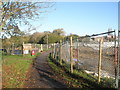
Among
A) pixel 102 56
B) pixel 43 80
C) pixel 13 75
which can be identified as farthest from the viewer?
pixel 13 75

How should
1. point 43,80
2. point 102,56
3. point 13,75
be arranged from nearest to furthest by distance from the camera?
point 102,56
point 43,80
point 13,75

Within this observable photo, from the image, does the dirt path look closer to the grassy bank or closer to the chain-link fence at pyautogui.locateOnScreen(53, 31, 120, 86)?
the grassy bank

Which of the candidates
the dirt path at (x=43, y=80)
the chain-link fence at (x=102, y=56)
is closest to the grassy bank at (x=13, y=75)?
the dirt path at (x=43, y=80)

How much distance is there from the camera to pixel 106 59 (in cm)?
511

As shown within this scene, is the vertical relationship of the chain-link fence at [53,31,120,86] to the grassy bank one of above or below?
above

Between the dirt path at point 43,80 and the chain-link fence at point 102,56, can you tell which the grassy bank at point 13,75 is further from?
the chain-link fence at point 102,56

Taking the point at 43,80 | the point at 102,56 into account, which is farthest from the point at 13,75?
the point at 102,56

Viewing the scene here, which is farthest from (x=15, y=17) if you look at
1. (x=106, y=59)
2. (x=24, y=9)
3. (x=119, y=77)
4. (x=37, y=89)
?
(x=119, y=77)

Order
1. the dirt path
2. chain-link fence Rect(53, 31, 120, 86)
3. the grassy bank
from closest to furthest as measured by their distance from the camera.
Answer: chain-link fence Rect(53, 31, 120, 86)
the dirt path
the grassy bank

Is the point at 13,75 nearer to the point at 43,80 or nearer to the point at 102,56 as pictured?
the point at 43,80

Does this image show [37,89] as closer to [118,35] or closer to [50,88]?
[50,88]

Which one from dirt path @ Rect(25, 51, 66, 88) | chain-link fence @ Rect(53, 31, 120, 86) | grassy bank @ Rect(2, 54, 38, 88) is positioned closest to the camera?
chain-link fence @ Rect(53, 31, 120, 86)

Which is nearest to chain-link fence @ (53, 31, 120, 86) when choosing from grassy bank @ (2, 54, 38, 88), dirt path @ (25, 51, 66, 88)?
dirt path @ (25, 51, 66, 88)

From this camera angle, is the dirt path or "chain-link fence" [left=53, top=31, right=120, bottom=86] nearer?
"chain-link fence" [left=53, top=31, right=120, bottom=86]
